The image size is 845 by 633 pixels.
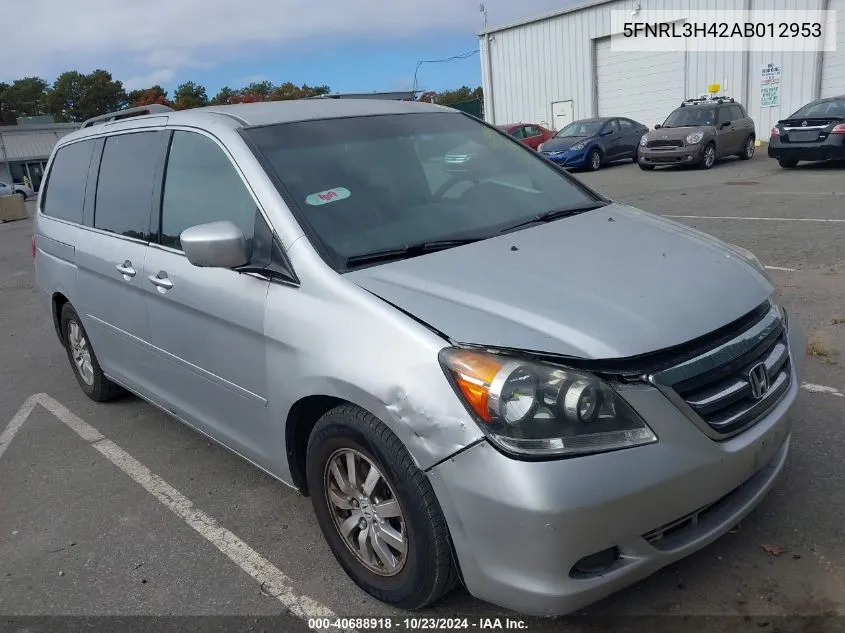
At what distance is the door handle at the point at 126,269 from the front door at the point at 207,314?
192mm

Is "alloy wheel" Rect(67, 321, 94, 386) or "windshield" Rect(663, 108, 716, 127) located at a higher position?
"windshield" Rect(663, 108, 716, 127)

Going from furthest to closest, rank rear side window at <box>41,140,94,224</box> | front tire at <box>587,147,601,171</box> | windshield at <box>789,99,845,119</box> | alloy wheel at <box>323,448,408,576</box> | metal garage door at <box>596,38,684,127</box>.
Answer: metal garage door at <box>596,38,684,127</box> < front tire at <box>587,147,601,171</box> < windshield at <box>789,99,845,119</box> < rear side window at <box>41,140,94,224</box> < alloy wheel at <box>323,448,408,576</box>

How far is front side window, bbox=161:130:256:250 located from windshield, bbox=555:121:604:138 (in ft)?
63.6

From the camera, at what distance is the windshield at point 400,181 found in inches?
118

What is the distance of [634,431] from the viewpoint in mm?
2178

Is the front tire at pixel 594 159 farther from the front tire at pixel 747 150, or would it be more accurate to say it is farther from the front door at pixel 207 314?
the front door at pixel 207 314

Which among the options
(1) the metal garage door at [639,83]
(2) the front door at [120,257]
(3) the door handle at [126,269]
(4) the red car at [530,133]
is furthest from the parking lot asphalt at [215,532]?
(1) the metal garage door at [639,83]

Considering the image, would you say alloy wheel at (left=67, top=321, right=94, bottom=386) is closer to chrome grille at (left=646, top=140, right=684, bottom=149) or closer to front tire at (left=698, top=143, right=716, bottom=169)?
chrome grille at (left=646, top=140, right=684, bottom=149)

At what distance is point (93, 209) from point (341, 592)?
2956mm

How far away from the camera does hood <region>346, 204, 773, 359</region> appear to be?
227 centimetres

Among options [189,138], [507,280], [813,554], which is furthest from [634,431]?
[189,138]

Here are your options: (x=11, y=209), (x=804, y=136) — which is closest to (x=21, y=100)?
(x=11, y=209)

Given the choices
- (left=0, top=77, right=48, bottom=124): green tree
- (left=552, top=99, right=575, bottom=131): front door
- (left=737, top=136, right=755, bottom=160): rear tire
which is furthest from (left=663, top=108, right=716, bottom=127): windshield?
(left=0, top=77, right=48, bottom=124): green tree

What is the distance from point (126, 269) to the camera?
391 cm
